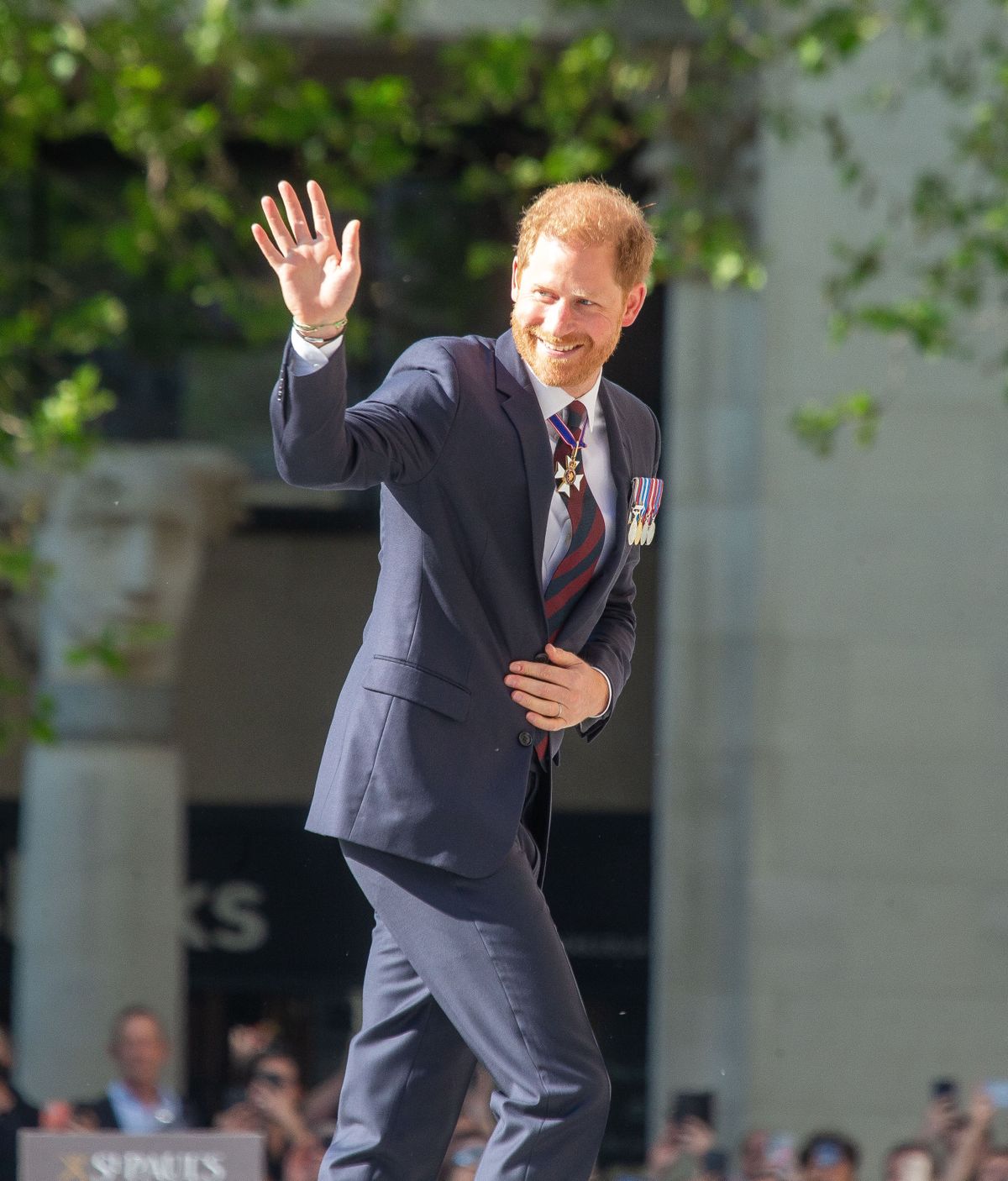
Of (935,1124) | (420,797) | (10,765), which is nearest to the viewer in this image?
(420,797)

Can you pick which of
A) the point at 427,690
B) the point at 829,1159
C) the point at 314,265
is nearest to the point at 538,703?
the point at 427,690

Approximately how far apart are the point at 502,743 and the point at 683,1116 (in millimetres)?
4175

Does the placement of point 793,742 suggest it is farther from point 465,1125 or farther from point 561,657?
point 561,657

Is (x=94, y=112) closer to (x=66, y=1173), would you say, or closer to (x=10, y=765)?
(x=10, y=765)

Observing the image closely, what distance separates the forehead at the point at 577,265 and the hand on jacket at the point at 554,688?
541 mm

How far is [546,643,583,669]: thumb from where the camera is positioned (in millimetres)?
2689

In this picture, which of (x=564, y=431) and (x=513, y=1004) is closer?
(x=513, y=1004)

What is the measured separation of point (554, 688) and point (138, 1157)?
2.26 meters

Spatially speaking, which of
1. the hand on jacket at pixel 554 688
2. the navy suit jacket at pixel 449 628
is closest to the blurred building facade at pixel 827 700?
the hand on jacket at pixel 554 688

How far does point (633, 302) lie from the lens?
2.74 metres

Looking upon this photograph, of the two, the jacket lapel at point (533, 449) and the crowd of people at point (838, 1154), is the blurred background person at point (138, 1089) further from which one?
the jacket lapel at point (533, 449)

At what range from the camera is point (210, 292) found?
7344 millimetres

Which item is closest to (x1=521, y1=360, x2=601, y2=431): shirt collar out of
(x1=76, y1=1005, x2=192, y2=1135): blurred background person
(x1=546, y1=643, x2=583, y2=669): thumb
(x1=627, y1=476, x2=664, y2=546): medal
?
(x1=627, y1=476, x2=664, y2=546): medal

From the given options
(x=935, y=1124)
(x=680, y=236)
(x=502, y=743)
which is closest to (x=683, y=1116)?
(x=935, y=1124)
